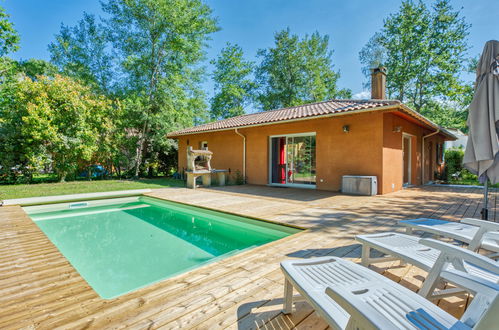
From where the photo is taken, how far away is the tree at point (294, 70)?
24.0 m

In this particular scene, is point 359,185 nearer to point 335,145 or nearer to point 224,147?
point 335,145

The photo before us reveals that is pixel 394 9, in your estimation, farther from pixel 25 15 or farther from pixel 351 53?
pixel 25 15

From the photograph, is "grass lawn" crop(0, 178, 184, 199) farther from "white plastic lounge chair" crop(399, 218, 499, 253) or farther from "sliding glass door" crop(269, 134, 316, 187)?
"white plastic lounge chair" crop(399, 218, 499, 253)

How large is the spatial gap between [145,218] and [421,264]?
6020mm

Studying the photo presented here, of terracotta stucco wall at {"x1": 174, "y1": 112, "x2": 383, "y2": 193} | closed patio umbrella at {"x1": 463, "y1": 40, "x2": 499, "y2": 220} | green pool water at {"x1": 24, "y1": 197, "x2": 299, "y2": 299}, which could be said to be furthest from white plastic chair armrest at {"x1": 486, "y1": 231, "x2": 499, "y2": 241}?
terracotta stucco wall at {"x1": 174, "y1": 112, "x2": 383, "y2": 193}

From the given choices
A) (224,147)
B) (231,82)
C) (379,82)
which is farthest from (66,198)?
(231,82)

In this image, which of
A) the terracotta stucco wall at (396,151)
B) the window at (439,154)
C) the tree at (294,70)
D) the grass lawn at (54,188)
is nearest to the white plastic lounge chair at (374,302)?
the terracotta stucco wall at (396,151)

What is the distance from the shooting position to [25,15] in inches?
574

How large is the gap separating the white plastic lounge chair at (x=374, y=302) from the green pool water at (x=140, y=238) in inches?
79.3

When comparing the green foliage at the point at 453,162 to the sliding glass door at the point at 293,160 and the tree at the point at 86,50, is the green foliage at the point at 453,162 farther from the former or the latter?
the tree at the point at 86,50

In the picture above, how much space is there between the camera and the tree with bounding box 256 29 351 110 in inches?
944

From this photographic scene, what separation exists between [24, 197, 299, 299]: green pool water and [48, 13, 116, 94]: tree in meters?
14.6

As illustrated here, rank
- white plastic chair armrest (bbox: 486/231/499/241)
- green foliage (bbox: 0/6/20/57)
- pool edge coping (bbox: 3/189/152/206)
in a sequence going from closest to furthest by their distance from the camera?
white plastic chair armrest (bbox: 486/231/499/241) < pool edge coping (bbox: 3/189/152/206) < green foliage (bbox: 0/6/20/57)

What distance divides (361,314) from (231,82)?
26.1 metres
